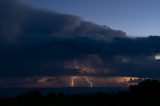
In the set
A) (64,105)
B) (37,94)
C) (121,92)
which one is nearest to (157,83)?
(121,92)

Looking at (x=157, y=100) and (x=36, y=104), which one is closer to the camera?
(x=36, y=104)

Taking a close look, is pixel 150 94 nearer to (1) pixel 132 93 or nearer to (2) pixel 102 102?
(1) pixel 132 93

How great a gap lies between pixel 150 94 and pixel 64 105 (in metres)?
43.0

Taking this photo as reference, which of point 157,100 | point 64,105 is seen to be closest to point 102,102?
point 157,100

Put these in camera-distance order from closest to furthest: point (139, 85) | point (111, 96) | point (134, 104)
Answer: point (134, 104)
point (111, 96)
point (139, 85)

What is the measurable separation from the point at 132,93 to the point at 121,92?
411 cm

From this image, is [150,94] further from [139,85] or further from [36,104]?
[36,104]

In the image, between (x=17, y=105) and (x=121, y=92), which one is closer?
(x=17, y=105)

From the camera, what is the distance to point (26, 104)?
300 feet

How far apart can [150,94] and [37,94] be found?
31.2 m

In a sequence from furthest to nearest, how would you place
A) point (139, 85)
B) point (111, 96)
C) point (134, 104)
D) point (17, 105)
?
1. point (139, 85)
2. point (111, 96)
3. point (134, 104)
4. point (17, 105)

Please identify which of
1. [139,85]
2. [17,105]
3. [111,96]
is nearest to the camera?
[17,105]

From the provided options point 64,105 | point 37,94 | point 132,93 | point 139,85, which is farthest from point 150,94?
point 64,105

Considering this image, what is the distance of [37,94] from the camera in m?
127
